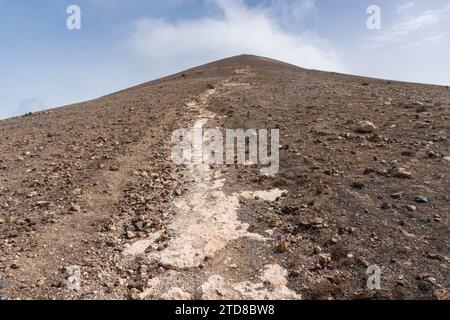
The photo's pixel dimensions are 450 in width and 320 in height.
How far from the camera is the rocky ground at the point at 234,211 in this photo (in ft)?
22.1

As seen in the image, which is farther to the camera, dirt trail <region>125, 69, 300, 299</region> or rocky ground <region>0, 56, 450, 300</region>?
rocky ground <region>0, 56, 450, 300</region>

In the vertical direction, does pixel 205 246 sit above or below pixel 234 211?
below

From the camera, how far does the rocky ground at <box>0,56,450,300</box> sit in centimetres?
675

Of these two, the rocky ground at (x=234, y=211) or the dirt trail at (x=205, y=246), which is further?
the rocky ground at (x=234, y=211)

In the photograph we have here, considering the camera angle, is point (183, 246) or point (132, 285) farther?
point (183, 246)

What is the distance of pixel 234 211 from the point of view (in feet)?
30.5

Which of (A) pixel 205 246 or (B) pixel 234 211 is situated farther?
(B) pixel 234 211

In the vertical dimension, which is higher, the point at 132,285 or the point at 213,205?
the point at 213,205
